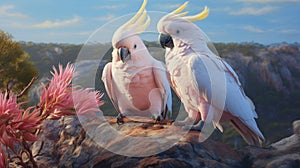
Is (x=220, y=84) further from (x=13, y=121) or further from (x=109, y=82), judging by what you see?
(x=13, y=121)

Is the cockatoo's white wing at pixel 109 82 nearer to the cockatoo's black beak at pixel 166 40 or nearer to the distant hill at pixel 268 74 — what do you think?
the cockatoo's black beak at pixel 166 40

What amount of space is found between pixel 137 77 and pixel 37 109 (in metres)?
0.53

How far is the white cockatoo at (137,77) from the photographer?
1.51 m

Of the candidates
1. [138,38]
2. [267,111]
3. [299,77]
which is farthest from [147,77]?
[299,77]

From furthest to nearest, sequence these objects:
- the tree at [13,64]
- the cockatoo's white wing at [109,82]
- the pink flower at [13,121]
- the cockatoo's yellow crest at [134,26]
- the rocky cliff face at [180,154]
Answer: the tree at [13,64] < the cockatoo's white wing at [109,82] < the cockatoo's yellow crest at [134,26] < the rocky cliff face at [180,154] < the pink flower at [13,121]

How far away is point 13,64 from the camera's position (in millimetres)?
2471

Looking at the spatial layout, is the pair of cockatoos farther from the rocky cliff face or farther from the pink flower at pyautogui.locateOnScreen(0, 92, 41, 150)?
the pink flower at pyautogui.locateOnScreen(0, 92, 41, 150)

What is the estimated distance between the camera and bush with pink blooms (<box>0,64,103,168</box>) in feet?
3.62

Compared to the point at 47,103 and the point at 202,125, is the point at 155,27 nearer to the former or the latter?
the point at 202,125

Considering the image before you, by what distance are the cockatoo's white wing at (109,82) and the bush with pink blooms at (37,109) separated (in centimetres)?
42

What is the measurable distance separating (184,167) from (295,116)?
1571 millimetres

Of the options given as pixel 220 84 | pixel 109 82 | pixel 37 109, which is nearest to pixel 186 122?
pixel 220 84

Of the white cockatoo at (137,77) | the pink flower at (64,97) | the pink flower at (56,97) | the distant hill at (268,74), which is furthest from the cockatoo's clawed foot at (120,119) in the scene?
the distant hill at (268,74)

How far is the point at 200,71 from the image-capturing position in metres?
1.41
